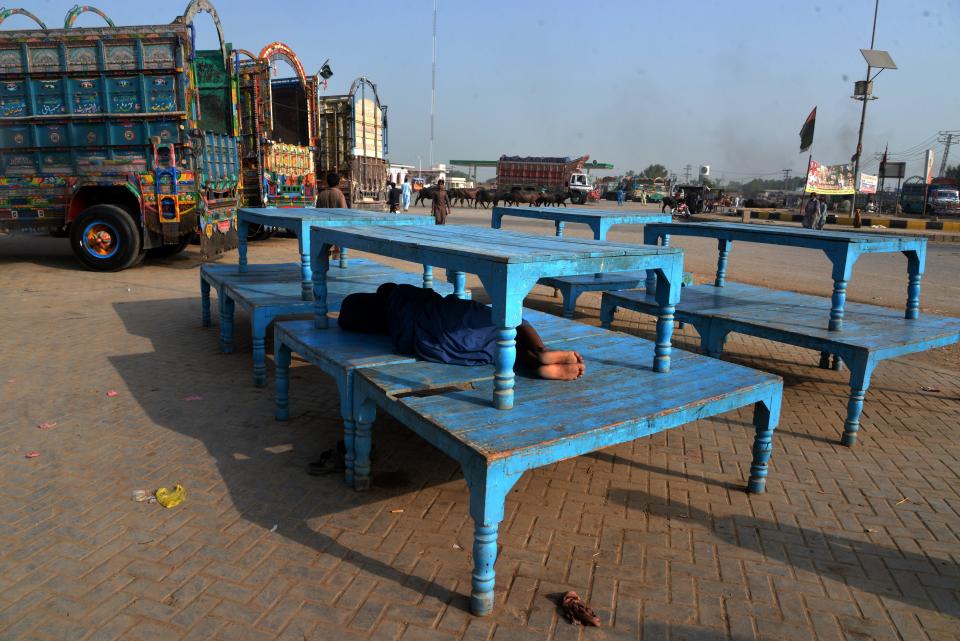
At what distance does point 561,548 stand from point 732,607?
80cm

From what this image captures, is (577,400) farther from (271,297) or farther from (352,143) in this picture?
(352,143)

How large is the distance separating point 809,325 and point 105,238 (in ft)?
33.0

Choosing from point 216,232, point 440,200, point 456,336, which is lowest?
point 456,336

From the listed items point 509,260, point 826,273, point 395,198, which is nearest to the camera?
point 509,260

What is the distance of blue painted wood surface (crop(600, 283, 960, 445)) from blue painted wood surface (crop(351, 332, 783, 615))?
0.88 meters

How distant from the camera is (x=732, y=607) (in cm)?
276

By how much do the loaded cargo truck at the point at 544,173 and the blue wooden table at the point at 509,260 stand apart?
4202 centimetres

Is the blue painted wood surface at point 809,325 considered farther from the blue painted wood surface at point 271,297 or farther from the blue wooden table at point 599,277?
the blue painted wood surface at point 271,297

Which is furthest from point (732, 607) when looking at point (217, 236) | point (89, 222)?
point (89, 222)

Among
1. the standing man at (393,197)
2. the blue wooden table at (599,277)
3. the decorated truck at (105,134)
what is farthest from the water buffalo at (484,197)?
the blue wooden table at (599,277)

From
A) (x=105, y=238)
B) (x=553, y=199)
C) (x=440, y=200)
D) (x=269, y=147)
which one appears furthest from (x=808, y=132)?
(x=105, y=238)

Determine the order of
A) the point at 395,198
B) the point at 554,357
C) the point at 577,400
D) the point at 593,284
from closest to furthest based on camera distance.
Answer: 1. the point at 577,400
2. the point at 554,357
3. the point at 593,284
4. the point at 395,198

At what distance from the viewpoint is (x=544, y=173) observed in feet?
155

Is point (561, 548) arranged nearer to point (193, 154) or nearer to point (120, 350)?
point (120, 350)
